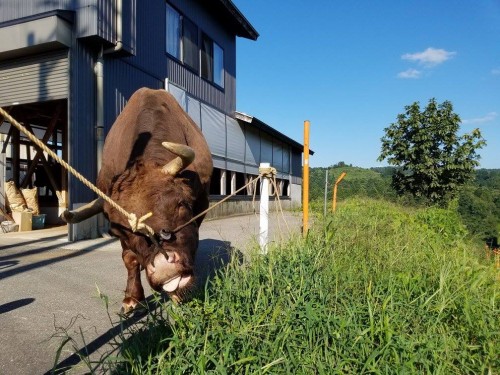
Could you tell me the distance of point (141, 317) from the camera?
3.28 m

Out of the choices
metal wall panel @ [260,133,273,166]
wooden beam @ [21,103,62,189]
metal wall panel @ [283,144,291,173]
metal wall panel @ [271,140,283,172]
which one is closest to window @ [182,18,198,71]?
wooden beam @ [21,103,62,189]

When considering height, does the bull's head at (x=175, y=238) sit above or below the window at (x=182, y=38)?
below

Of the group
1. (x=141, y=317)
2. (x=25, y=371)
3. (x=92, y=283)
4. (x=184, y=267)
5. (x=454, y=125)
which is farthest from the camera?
(x=454, y=125)

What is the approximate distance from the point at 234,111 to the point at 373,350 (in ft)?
50.5

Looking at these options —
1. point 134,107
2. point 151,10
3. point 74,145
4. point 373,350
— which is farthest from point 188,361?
point 151,10

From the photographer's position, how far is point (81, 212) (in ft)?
10.6

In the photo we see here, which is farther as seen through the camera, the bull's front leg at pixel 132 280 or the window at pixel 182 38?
the window at pixel 182 38

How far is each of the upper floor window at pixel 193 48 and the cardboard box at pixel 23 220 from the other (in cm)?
663

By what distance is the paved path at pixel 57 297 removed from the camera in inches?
108

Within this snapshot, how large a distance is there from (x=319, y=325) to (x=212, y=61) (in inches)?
556

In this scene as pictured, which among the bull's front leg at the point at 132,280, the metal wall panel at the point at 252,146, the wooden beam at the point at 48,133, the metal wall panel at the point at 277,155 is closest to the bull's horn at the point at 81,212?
the bull's front leg at the point at 132,280

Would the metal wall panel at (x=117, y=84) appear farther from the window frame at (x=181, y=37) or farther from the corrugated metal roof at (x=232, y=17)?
the corrugated metal roof at (x=232, y=17)

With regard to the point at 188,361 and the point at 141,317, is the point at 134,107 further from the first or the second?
the point at 188,361

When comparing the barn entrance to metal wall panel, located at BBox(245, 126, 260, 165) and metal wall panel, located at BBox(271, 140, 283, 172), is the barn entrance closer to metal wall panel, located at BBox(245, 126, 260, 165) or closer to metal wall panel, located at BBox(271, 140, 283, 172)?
metal wall panel, located at BBox(245, 126, 260, 165)
